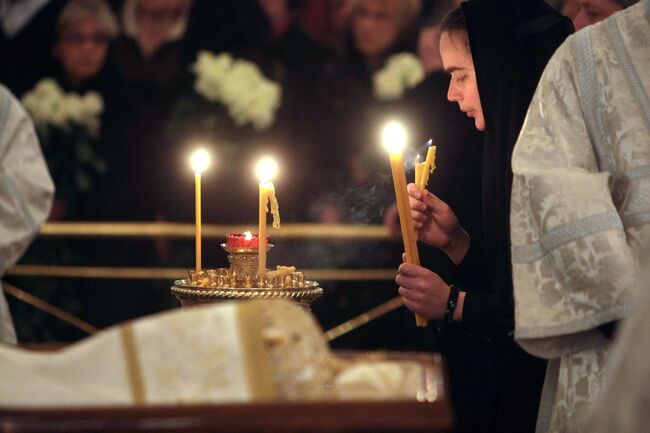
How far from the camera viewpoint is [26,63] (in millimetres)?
7016

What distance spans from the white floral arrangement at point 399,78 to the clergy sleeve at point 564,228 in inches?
164

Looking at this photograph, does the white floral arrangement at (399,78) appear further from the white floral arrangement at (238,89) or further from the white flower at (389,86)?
the white floral arrangement at (238,89)

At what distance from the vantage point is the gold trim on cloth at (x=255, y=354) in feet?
4.64

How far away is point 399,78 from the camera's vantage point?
6633 mm

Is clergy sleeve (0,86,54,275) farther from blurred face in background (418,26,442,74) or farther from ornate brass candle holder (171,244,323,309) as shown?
blurred face in background (418,26,442,74)

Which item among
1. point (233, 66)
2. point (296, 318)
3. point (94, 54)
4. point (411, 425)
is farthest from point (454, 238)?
point (94, 54)

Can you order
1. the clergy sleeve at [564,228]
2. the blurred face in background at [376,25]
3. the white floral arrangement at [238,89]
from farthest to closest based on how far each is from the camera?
the blurred face in background at [376,25]
the white floral arrangement at [238,89]
the clergy sleeve at [564,228]

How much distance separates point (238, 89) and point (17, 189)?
315 cm

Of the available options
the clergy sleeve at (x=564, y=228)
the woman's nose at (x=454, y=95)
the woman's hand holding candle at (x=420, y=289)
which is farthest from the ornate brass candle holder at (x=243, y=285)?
the woman's nose at (x=454, y=95)

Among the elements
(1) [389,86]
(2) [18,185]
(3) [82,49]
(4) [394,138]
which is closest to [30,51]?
(3) [82,49]

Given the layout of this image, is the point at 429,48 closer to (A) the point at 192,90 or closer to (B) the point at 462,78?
(A) the point at 192,90

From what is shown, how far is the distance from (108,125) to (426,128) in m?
2.18

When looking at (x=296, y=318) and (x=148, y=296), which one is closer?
(x=296, y=318)

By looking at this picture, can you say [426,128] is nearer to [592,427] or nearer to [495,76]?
[495,76]
